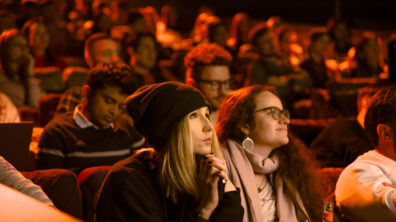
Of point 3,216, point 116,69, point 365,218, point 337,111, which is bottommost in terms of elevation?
point 337,111

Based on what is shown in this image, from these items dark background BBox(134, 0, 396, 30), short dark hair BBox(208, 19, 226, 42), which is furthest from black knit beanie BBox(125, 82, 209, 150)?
dark background BBox(134, 0, 396, 30)

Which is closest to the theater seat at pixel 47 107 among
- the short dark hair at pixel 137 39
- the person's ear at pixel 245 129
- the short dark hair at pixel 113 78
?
the short dark hair at pixel 113 78

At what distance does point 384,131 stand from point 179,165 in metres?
1.19

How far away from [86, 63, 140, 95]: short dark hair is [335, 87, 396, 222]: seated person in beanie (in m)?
1.40

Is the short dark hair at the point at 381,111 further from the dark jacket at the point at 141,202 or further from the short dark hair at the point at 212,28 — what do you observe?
the short dark hair at the point at 212,28

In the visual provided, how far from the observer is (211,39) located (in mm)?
7812

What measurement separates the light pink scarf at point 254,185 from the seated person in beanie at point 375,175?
23 cm

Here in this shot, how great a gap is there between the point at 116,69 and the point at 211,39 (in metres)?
4.38

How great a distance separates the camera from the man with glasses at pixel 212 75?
12.7ft

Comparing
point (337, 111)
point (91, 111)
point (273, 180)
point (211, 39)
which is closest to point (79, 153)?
Answer: point (91, 111)

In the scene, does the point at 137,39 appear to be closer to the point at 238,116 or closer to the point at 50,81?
the point at 50,81

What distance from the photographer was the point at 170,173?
2.19 metres

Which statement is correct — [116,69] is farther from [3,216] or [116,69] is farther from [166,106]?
[3,216]

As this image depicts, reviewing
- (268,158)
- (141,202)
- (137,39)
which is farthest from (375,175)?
(137,39)
